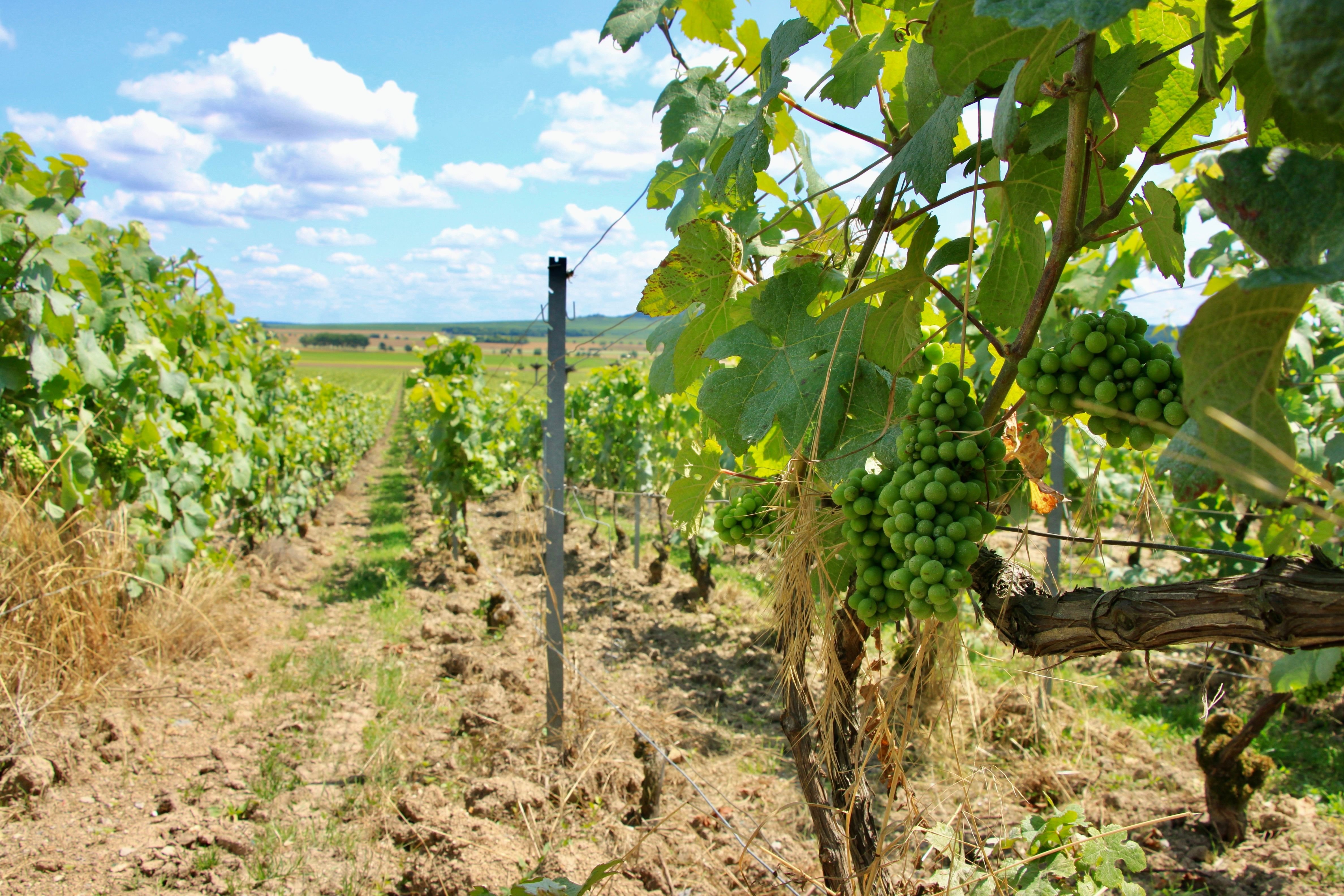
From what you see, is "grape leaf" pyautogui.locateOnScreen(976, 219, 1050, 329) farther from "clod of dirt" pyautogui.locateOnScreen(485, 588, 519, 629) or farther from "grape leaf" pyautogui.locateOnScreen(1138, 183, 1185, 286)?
"clod of dirt" pyautogui.locateOnScreen(485, 588, 519, 629)

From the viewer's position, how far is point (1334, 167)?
59cm

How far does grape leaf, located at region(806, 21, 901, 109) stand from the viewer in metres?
1.22

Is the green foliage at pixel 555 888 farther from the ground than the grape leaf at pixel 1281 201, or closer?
closer

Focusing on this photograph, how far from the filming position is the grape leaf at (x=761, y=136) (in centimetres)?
128

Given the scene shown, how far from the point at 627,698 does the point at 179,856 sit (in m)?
2.63

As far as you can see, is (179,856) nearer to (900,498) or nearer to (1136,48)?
(900,498)

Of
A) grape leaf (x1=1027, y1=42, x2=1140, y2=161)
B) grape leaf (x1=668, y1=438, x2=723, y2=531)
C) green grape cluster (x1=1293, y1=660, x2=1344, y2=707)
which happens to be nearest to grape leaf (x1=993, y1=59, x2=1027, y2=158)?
grape leaf (x1=1027, y1=42, x2=1140, y2=161)

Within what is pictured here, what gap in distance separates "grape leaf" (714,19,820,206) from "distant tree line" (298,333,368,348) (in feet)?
395

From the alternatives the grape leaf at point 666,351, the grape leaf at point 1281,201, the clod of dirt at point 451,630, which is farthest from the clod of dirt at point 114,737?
the grape leaf at point 1281,201

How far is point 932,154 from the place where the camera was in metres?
0.98

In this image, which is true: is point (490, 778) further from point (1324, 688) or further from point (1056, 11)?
point (1056, 11)

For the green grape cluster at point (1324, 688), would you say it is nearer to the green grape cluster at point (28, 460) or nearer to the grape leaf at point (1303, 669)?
the grape leaf at point (1303, 669)

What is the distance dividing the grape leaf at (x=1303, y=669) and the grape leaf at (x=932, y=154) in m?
2.30

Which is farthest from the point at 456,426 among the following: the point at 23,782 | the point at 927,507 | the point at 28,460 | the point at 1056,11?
the point at 1056,11
